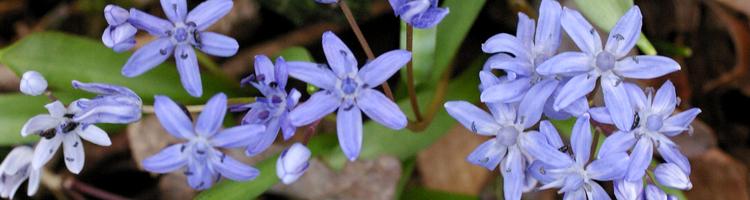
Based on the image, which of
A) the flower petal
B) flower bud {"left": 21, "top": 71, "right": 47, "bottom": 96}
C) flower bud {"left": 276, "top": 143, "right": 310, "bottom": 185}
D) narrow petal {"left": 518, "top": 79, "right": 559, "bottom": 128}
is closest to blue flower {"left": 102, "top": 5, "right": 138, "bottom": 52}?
flower bud {"left": 21, "top": 71, "right": 47, "bottom": 96}

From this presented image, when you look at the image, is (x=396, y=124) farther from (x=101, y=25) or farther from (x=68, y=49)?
(x=101, y=25)

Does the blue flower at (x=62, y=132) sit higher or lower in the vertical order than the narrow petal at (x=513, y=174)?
higher

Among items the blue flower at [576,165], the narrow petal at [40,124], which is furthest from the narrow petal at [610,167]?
the narrow petal at [40,124]

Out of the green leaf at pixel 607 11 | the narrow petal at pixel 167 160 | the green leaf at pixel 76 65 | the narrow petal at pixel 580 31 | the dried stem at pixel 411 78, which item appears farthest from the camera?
the green leaf at pixel 76 65

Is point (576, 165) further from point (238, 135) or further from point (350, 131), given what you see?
point (238, 135)

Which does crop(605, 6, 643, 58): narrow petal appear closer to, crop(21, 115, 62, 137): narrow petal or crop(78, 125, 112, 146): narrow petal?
crop(78, 125, 112, 146): narrow petal

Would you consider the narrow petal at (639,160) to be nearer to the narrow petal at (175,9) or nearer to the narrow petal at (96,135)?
the narrow petal at (175,9)

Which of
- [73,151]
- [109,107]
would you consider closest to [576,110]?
[109,107]
